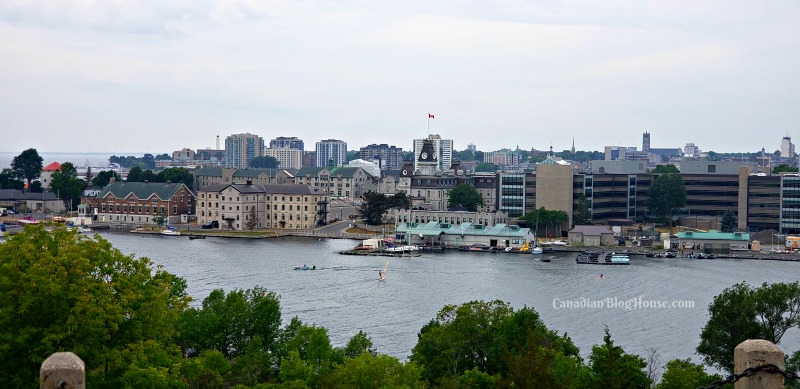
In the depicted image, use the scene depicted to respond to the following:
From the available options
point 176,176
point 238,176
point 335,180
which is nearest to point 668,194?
point 335,180

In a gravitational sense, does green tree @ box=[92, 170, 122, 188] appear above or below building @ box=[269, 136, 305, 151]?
below

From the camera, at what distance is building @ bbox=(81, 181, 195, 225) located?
4428 cm

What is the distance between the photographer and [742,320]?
13.6 metres

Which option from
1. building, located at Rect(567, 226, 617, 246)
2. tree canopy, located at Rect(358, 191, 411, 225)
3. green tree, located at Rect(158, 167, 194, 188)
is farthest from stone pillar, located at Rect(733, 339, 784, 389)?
green tree, located at Rect(158, 167, 194, 188)

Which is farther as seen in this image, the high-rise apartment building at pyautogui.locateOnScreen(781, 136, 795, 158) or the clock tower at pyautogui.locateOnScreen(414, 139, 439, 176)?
the high-rise apartment building at pyautogui.locateOnScreen(781, 136, 795, 158)

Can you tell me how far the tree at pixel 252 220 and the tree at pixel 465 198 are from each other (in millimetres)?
8655

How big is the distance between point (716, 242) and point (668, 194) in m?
6.77

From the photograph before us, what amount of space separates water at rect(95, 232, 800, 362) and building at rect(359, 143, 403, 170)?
7279 centimetres

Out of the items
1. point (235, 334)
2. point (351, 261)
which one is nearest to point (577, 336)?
point (235, 334)

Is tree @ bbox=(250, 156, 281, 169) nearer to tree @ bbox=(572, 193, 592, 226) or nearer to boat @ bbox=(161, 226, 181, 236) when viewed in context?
boat @ bbox=(161, 226, 181, 236)

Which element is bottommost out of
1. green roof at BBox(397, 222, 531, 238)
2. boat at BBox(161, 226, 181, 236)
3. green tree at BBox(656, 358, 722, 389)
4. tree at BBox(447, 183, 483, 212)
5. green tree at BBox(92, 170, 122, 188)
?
boat at BBox(161, 226, 181, 236)

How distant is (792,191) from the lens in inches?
1522

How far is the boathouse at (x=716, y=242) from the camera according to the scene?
114ft

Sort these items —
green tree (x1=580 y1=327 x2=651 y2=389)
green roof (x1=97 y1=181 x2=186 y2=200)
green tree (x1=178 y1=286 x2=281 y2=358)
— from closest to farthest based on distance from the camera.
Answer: green tree (x1=580 y1=327 x2=651 y2=389) → green tree (x1=178 y1=286 x2=281 y2=358) → green roof (x1=97 y1=181 x2=186 y2=200)
